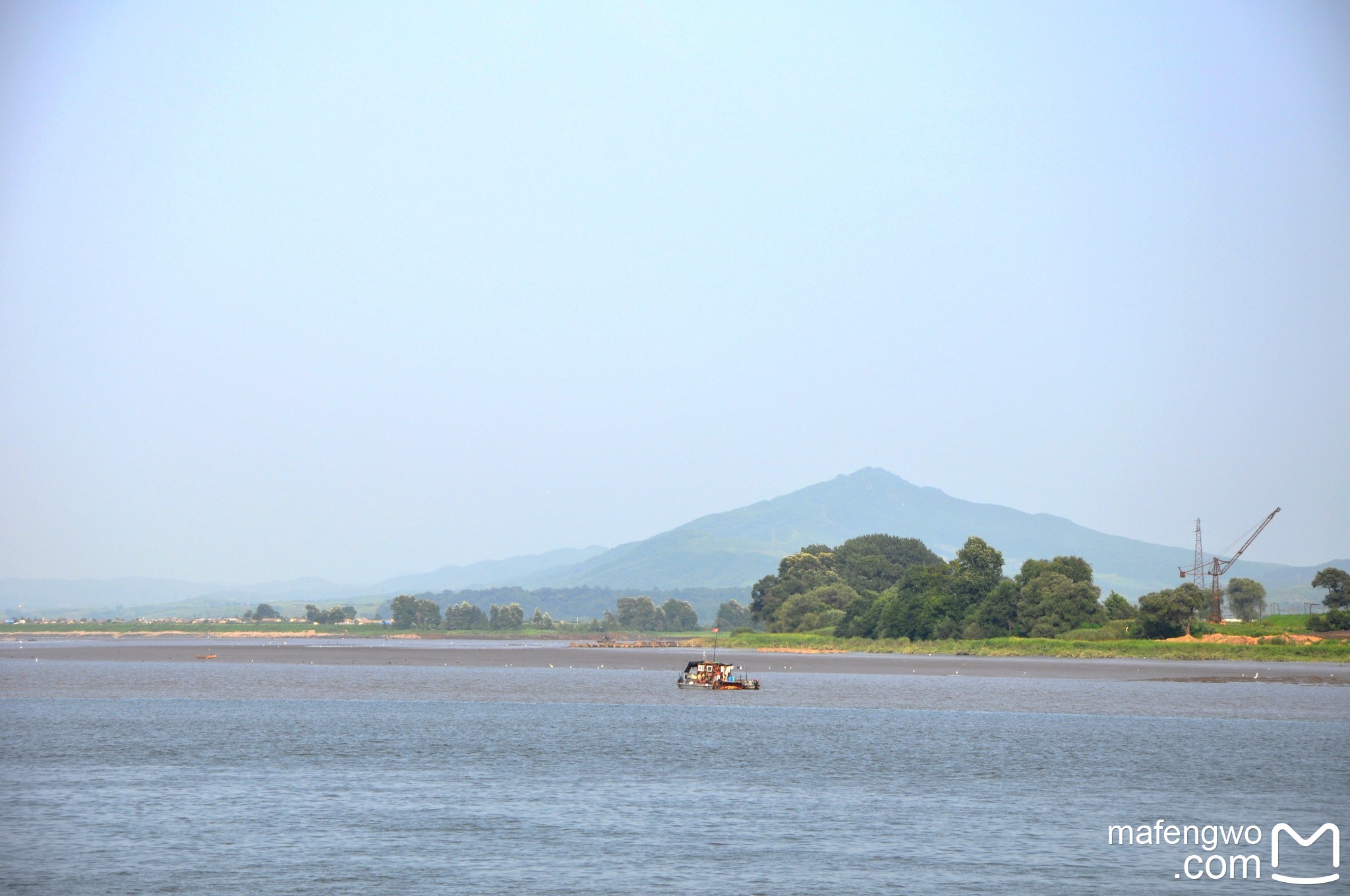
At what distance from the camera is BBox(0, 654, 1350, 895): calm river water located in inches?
1489

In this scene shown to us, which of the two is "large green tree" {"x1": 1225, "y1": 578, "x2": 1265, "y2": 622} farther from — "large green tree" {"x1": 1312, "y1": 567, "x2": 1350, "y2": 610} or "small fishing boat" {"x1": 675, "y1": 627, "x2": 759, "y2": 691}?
"small fishing boat" {"x1": 675, "y1": 627, "x2": 759, "y2": 691}

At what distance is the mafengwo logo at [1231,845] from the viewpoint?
3822 cm

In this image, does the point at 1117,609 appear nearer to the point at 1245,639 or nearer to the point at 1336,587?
the point at 1245,639

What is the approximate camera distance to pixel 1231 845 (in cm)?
4284

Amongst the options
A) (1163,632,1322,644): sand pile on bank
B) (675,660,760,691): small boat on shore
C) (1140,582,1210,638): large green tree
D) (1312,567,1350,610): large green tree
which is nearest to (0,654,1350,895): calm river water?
(675,660,760,691): small boat on shore

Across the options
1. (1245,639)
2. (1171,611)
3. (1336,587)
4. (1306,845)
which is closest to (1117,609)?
(1171,611)

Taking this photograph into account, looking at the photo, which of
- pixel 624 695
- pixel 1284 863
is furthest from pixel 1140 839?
pixel 624 695

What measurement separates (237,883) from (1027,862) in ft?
85.1

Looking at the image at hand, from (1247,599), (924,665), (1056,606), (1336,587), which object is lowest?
(924,665)

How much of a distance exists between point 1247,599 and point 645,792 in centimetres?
16970

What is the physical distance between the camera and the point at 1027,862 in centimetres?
3981

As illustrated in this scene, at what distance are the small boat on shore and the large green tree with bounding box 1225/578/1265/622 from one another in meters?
108

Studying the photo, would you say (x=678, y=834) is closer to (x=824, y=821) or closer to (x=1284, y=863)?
(x=824, y=821)

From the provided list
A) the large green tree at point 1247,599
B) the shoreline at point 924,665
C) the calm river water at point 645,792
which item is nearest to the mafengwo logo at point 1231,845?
the calm river water at point 645,792
